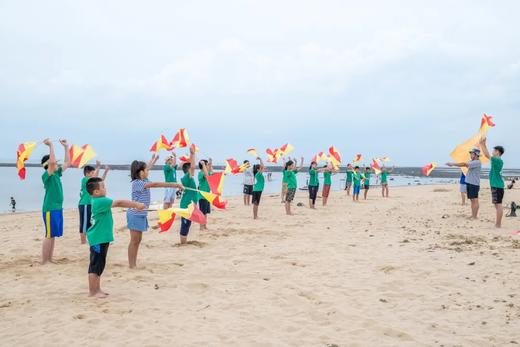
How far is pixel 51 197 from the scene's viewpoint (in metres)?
7.24

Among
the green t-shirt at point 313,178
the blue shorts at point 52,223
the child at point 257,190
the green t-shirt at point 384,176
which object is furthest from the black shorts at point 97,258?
the green t-shirt at point 384,176

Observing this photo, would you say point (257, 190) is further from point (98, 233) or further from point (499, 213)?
point (98, 233)

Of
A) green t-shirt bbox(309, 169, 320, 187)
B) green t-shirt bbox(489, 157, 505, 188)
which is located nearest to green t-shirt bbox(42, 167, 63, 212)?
green t-shirt bbox(489, 157, 505, 188)

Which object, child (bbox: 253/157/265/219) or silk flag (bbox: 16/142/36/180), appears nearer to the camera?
silk flag (bbox: 16/142/36/180)

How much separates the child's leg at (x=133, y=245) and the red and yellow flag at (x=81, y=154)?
2.66 m

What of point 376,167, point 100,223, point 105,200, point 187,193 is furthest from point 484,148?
point 376,167

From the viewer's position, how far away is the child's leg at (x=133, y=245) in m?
6.87

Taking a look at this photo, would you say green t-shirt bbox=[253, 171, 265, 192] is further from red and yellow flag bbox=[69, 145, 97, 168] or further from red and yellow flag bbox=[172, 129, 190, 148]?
red and yellow flag bbox=[69, 145, 97, 168]

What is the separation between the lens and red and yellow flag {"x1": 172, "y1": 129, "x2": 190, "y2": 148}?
37.7ft

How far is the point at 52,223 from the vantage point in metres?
7.21

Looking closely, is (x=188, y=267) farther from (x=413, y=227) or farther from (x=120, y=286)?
(x=413, y=227)

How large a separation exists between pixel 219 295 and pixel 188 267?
65.6 inches

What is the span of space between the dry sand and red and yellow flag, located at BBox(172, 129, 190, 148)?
274cm

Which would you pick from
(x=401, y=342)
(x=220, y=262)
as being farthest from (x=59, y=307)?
(x=401, y=342)
